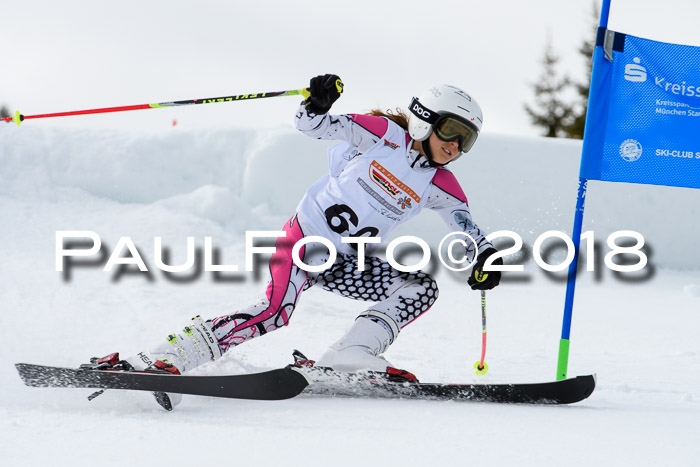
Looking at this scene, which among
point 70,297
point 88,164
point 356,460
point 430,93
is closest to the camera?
point 356,460

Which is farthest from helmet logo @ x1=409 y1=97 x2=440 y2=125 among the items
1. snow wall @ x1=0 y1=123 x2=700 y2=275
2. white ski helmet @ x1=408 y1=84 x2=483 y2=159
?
snow wall @ x1=0 y1=123 x2=700 y2=275

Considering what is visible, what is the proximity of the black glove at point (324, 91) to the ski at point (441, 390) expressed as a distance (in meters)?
1.12

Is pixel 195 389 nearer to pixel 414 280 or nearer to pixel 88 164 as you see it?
pixel 414 280

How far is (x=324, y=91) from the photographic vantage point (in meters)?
2.90

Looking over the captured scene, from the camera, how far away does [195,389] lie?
2680mm

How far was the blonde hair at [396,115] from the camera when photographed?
343cm

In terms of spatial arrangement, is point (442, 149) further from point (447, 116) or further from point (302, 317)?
point (302, 317)

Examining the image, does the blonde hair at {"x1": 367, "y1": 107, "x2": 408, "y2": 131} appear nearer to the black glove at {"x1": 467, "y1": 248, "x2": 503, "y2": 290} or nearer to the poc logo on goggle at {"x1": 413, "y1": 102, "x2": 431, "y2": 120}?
the poc logo on goggle at {"x1": 413, "y1": 102, "x2": 431, "y2": 120}

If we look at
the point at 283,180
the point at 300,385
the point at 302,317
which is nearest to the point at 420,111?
the point at 300,385

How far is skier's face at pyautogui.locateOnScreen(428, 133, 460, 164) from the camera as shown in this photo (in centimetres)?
324

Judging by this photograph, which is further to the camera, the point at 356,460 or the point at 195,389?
the point at 195,389

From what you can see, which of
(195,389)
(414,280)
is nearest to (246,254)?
(414,280)

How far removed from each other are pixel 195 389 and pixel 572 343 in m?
3.78

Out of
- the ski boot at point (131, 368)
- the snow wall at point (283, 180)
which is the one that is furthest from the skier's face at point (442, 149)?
the snow wall at point (283, 180)
